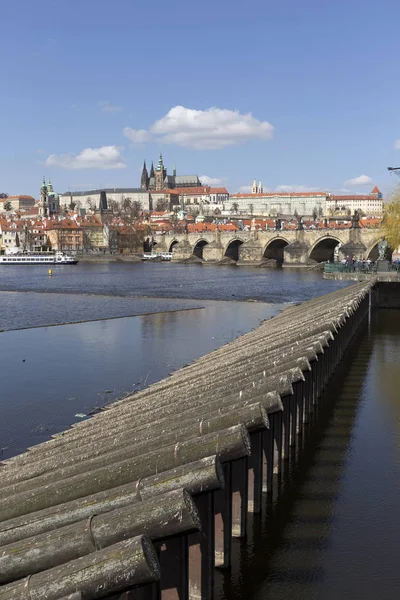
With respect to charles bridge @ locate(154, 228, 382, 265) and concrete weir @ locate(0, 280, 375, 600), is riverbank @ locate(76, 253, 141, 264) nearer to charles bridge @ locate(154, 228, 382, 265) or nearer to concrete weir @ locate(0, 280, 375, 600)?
charles bridge @ locate(154, 228, 382, 265)

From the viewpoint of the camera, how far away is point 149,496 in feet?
15.8

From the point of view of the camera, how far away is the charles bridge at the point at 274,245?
99.5m

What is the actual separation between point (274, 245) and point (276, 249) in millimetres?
1356

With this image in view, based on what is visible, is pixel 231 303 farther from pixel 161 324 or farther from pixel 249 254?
pixel 249 254

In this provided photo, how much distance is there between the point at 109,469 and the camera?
5859 mm

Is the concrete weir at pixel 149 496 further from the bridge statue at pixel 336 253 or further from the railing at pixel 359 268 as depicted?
the bridge statue at pixel 336 253

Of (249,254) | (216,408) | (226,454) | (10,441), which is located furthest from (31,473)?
(249,254)

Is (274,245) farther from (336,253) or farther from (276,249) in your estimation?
(336,253)

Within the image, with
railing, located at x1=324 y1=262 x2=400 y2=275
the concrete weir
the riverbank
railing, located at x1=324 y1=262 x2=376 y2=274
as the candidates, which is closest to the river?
the concrete weir

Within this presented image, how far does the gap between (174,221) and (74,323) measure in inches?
6605

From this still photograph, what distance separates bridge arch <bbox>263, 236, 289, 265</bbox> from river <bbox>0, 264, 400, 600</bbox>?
259 feet

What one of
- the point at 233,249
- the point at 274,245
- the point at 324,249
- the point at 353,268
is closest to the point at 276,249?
the point at 274,245

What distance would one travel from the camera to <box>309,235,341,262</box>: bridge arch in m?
109

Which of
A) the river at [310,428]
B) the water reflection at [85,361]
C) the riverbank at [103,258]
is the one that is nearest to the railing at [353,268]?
the river at [310,428]
